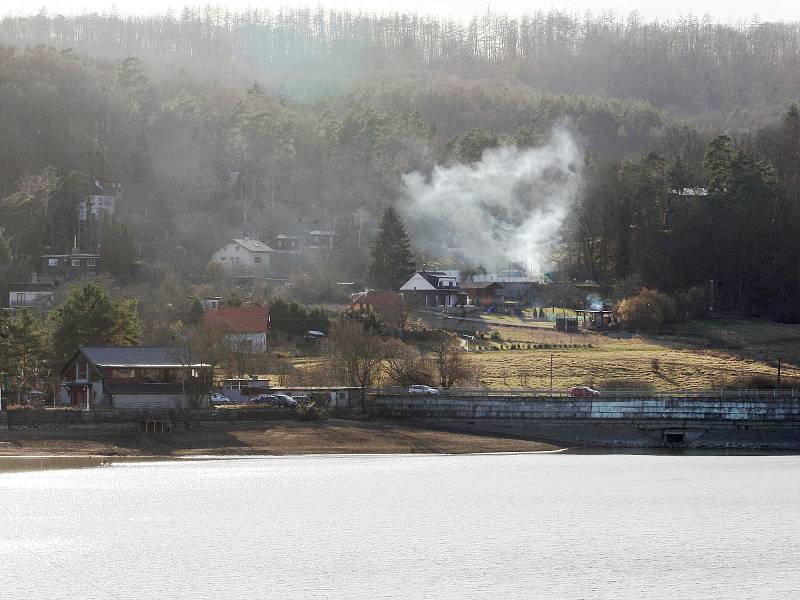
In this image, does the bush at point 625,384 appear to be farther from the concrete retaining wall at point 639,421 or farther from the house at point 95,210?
the house at point 95,210

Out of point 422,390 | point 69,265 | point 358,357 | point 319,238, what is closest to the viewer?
point 422,390

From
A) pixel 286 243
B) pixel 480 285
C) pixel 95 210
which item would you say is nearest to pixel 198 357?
pixel 480 285

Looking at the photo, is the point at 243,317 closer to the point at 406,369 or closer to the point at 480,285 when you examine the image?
the point at 406,369

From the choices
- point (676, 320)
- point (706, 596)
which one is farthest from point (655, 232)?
point (706, 596)

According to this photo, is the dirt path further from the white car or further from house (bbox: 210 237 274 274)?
house (bbox: 210 237 274 274)

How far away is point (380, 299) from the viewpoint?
95.9 metres

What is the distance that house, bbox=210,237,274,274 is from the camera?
4599 inches

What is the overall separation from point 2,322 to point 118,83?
81435 mm

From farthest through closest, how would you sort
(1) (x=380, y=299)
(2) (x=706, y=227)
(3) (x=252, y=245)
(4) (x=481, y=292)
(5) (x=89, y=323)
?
(3) (x=252, y=245) → (4) (x=481, y=292) → (2) (x=706, y=227) → (1) (x=380, y=299) → (5) (x=89, y=323)

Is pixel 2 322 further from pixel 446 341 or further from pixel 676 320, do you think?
pixel 676 320

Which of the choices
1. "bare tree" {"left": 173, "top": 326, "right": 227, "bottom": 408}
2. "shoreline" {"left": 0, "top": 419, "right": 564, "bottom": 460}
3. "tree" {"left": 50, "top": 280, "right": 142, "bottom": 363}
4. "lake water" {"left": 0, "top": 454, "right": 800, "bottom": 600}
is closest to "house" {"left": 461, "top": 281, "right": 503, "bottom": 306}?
"bare tree" {"left": 173, "top": 326, "right": 227, "bottom": 408}

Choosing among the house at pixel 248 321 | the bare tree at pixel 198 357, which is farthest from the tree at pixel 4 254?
the bare tree at pixel 198 357

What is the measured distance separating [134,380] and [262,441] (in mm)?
8601

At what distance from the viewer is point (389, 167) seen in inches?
5433
